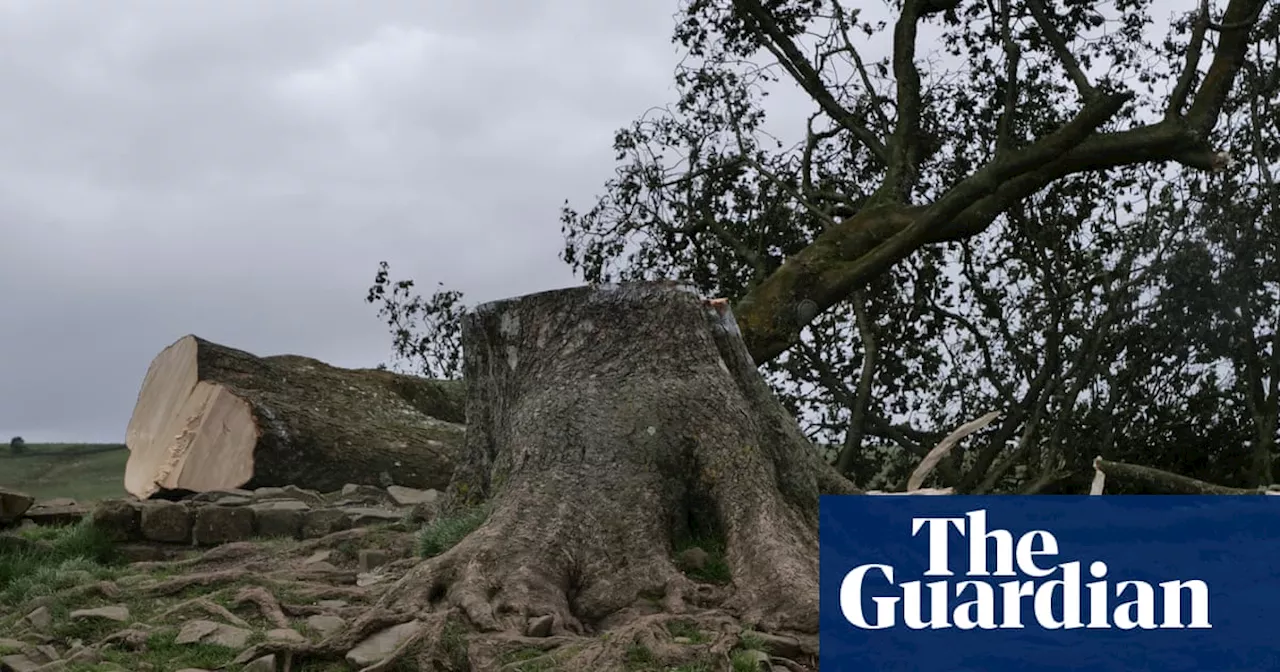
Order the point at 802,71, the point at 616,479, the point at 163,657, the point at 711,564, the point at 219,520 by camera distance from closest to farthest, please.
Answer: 1. the point at 163,657
2. the point at 711,564
3. the point at 616,479
4. the point at 219,520
5. the point at 802,71

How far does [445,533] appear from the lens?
6527 millimetres

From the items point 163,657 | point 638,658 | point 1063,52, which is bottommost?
point 163,657

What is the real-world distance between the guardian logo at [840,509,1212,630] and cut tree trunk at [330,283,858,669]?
0.34 meters

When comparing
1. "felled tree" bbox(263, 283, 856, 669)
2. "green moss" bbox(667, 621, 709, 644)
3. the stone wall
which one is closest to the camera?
"green moss" bbox(667, 621, 709, 644)

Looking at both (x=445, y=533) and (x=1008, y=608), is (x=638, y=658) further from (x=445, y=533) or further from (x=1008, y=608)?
(x=445, y=533)

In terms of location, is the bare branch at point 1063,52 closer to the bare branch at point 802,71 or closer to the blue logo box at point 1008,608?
the bare branch at point 802,71

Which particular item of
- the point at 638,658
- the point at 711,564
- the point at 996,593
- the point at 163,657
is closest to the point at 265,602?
the point at 163,657

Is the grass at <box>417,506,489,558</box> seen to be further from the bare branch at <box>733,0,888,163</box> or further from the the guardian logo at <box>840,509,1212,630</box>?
the bare branch at <box>733,0,888,163</box>

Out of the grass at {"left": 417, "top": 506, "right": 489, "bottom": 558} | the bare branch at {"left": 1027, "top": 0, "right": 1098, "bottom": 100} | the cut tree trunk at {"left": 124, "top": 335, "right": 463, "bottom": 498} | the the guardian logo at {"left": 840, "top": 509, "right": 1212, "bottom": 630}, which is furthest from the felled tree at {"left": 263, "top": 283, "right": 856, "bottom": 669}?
the bare branch at {"left": 1027, "top": 0, "right": 1098, "bottom": 100}

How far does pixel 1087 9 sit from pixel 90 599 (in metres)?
10.7

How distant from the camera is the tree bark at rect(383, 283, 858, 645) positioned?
5.70m

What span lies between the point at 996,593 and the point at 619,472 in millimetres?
1977

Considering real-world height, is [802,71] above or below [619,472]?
above

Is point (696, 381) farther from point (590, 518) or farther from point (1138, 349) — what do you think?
point (1138, 349)
